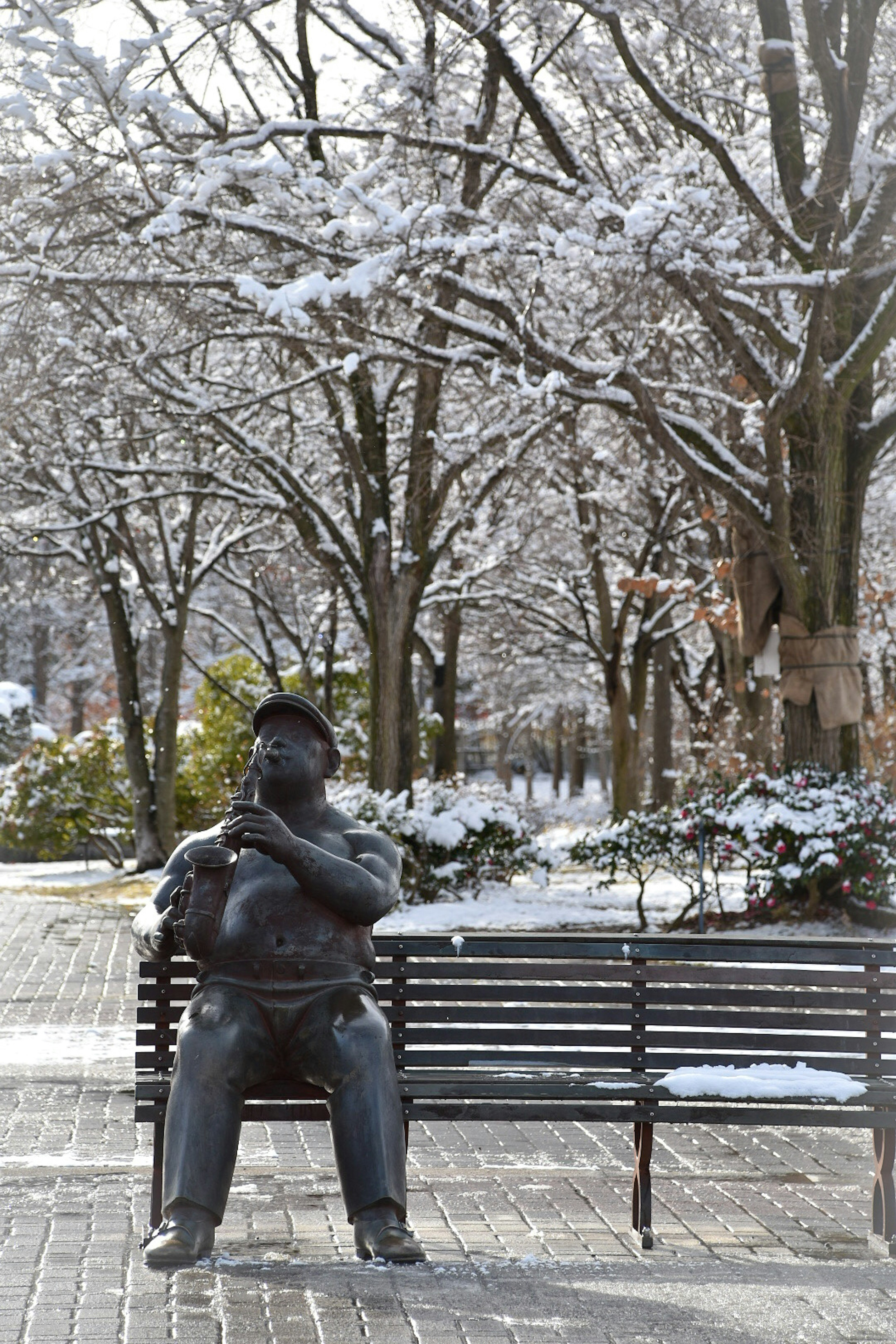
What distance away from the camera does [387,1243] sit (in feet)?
13.5

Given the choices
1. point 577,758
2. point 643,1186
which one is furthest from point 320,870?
point 577,758

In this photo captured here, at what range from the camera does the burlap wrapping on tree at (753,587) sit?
42.0 feet

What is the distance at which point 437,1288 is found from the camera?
4.02 meters

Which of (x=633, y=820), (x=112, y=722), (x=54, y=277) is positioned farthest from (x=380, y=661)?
(x=112, y=722)

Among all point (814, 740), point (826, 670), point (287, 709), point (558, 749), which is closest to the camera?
point (287, 709)

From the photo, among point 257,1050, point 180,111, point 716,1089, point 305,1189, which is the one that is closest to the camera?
point 257,1050

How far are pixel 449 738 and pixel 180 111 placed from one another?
1511 centimetres

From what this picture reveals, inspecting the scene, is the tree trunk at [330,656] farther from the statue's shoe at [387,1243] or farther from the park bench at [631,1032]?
the statue's shoe at [387,1243]

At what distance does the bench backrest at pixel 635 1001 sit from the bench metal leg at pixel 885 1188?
203 mm

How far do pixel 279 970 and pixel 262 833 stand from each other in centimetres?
42

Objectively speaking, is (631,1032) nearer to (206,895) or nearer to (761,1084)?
(761,1084)

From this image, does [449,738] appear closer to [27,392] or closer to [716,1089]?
[27,392]

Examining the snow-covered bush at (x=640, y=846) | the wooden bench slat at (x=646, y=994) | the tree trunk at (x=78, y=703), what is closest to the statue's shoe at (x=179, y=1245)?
the wooden bench slat at (x=646, y=994)

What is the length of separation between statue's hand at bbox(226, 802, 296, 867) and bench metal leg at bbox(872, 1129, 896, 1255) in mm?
2105
